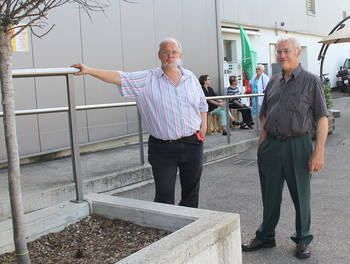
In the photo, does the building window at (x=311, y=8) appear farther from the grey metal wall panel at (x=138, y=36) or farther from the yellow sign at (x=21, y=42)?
the yellow sign at (x=21, y=42)

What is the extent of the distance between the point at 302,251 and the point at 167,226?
1211mm

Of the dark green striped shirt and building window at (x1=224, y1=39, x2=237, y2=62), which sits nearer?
the dark green striped shirt

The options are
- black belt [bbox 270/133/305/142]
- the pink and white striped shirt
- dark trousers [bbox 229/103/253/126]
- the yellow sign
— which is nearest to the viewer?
the pink and white striped shirt

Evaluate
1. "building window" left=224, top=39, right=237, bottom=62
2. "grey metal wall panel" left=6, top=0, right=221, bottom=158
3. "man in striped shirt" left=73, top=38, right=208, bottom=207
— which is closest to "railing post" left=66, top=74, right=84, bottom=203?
"man in striped shirt" left=73, top=38, right=208, bottom=207

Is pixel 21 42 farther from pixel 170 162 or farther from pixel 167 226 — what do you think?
pixel 167 226

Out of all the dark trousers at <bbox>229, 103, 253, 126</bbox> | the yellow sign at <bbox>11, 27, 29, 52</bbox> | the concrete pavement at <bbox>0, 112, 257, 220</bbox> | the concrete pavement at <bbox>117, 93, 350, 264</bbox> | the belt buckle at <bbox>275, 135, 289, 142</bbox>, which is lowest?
the concrete pavement at <bbox>117, 93, 350, 264</bbox>

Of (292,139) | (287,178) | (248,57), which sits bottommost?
(287,178)

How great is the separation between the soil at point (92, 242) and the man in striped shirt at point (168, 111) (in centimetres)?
52

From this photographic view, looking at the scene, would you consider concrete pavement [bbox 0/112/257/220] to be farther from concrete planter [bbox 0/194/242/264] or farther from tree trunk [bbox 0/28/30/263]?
tree trunk [bbox 0/28/30/263]

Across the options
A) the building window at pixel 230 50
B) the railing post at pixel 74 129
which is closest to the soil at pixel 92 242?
the railing post at pixel 74 129

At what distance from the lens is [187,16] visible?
10.1m

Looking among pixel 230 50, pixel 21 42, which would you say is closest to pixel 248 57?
pixel 230 50

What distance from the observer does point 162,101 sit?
10.6 feet

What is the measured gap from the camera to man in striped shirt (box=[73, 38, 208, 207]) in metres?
3.23
